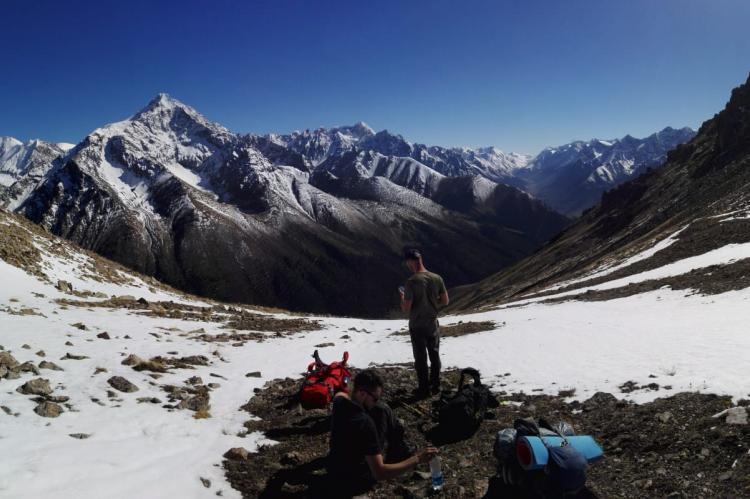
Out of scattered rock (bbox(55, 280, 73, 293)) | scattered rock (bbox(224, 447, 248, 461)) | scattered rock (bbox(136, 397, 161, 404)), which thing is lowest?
scattered rock (bbox(224, 447, 248, 461))

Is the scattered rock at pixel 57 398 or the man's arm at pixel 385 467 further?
the scattered rock at pixel 57 398

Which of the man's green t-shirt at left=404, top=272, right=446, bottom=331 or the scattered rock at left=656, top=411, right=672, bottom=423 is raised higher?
the man's green t-shirt at left=404, top=272, right=446, bottom=331

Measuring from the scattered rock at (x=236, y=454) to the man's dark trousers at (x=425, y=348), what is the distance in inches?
199

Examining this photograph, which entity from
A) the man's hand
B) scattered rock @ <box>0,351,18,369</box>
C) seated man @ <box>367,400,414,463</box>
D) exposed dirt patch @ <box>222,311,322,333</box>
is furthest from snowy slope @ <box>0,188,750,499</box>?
the man's hand

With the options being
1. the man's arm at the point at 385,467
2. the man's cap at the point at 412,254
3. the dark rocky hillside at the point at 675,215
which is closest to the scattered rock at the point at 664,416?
the man's arm at the point at 385,467

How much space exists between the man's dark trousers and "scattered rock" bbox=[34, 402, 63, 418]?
8.18 metres

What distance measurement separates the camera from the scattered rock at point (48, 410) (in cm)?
→ 895

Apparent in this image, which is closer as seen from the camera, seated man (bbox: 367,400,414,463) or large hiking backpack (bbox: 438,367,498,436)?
seated man (bbox: 367,400,414,463)

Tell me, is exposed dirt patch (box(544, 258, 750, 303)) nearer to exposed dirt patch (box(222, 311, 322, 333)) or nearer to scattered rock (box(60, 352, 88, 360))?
exposed dirt patch (box(222, 311, 322, 333))

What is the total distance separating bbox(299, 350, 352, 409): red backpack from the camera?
1136 centimetres

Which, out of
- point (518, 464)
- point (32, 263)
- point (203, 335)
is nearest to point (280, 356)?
point (203, 335)

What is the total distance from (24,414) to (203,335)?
10.6 meters

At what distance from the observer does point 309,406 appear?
1138 cm

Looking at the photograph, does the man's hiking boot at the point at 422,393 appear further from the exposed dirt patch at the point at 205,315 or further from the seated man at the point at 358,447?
the exposed dirt patch at the point at 205,315
